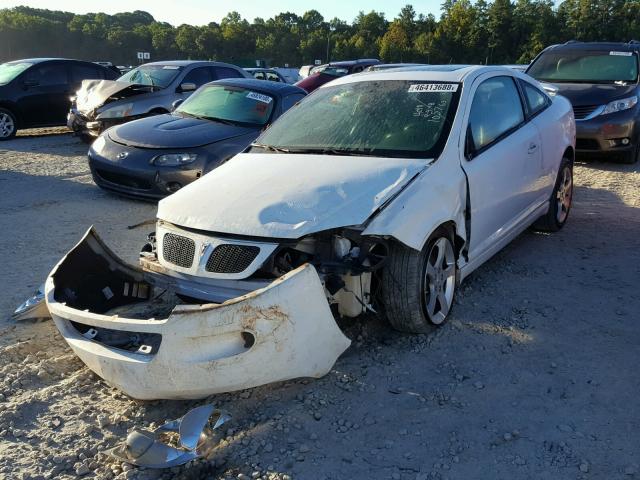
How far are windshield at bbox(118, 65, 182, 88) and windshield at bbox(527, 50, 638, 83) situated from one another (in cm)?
613

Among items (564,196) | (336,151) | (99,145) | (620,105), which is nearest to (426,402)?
(336,151)

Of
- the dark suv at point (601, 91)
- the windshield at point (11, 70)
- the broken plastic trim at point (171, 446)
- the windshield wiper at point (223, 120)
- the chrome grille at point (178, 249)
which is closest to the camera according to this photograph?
the broken plastic trim at point (171, 446)

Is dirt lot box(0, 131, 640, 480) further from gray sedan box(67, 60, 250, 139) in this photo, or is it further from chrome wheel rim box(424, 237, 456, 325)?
gray sedan box(67, 60, 250, 139)

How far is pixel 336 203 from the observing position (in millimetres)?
3408

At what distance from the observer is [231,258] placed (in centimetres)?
331

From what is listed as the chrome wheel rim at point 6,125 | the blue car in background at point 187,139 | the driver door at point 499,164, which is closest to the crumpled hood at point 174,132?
the blue car in background at point 187,139

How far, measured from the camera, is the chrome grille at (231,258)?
10.7ft

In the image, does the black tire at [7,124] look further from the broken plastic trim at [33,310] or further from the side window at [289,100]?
the broken plastic trim at [33,310]

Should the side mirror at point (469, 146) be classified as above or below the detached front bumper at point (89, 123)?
above

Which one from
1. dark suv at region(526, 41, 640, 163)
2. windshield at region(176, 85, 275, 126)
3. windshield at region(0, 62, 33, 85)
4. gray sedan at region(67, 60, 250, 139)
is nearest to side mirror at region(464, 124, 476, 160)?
windshield at region(176, 85, 275, 126)

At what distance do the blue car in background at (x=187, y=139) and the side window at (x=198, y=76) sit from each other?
3030 millimetres

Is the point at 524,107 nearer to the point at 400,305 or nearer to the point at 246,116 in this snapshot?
the point at 400,305

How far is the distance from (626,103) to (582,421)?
741 centimetres

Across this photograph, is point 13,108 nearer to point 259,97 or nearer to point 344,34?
point 259,97
